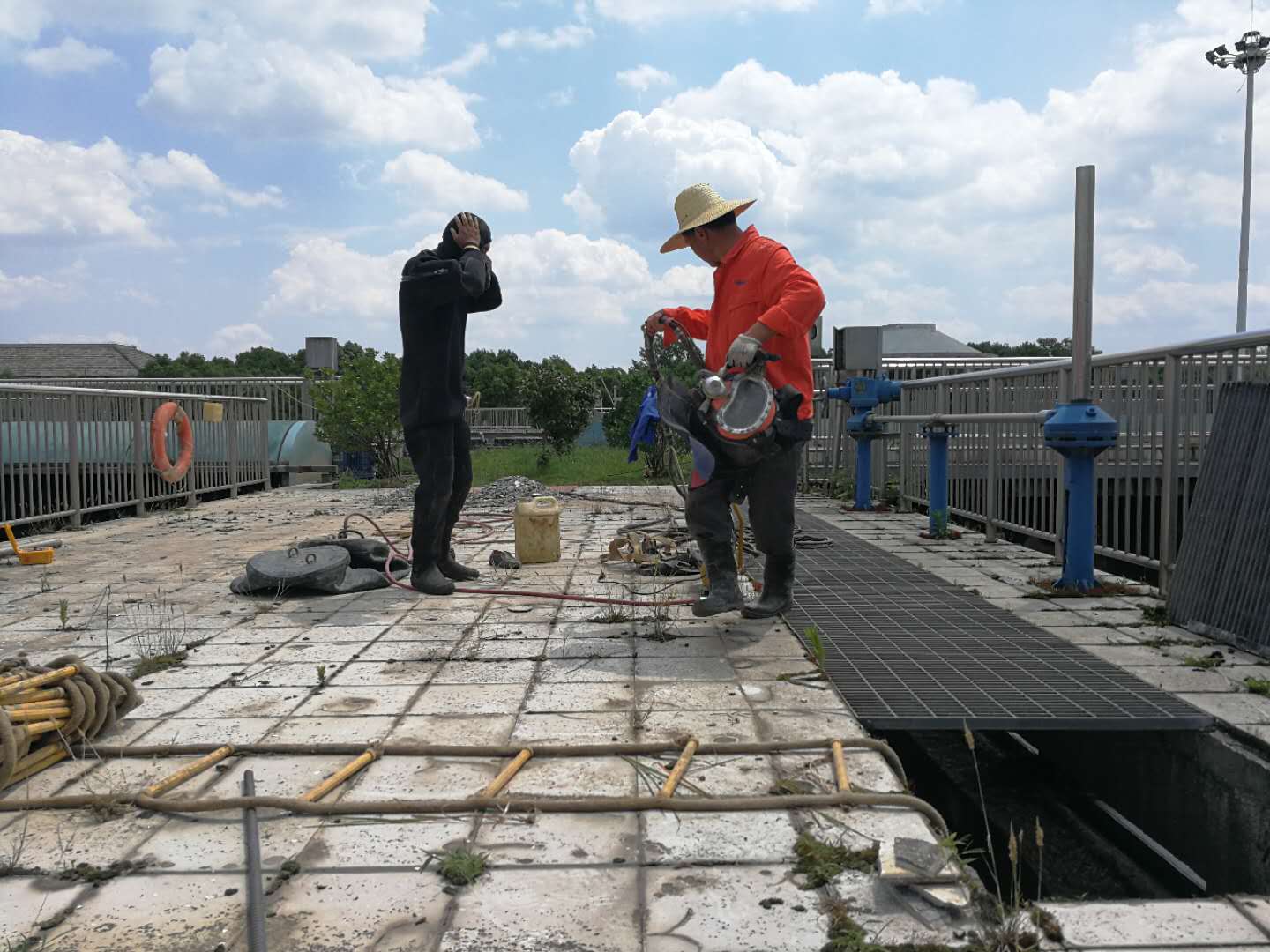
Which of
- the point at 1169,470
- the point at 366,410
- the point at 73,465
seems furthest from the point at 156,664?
the point at 366,410

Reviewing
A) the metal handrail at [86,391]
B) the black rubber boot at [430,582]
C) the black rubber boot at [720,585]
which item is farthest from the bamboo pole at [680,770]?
the metal handrail at [86,391]

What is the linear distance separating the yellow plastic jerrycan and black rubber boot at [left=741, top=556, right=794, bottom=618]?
231 cm

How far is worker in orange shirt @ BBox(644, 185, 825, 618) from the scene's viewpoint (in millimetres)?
4305

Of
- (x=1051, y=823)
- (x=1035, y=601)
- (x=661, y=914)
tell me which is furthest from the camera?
(x=1035, y=601)

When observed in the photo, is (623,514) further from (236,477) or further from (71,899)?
(71,899)

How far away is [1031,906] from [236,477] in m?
12.9

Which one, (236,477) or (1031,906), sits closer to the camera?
(1031,906)

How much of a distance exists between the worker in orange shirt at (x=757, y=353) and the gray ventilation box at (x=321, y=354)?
13154 mm

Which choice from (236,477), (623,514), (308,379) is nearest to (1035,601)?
(623,514)

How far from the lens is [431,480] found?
5.40 m

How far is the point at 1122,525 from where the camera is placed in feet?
18.9

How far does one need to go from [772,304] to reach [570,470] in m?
13.0

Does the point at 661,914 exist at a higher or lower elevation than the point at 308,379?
lower

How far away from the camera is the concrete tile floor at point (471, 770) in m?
1.90
